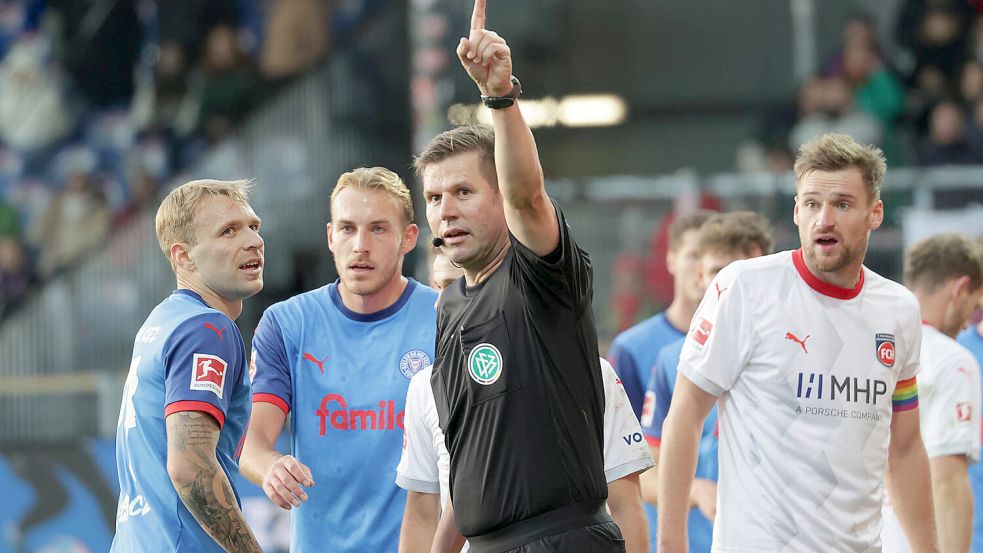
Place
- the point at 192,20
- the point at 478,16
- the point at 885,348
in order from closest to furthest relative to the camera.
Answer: the point at 478,16 < the point at 885,348 < the point at 192,20

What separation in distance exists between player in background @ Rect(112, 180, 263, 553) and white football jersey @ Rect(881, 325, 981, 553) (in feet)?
10.6

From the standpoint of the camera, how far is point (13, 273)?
13.9 metres

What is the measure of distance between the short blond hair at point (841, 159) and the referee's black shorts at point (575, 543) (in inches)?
70.3

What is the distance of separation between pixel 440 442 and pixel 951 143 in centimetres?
990

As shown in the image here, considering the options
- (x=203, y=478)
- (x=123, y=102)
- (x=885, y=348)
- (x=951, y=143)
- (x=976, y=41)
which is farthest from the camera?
(x=123, y=102)

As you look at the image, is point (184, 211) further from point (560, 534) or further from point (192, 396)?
point (560, 534)

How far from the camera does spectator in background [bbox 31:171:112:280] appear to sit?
1383cm

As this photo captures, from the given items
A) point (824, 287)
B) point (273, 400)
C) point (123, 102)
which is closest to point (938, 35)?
point (123, 102)

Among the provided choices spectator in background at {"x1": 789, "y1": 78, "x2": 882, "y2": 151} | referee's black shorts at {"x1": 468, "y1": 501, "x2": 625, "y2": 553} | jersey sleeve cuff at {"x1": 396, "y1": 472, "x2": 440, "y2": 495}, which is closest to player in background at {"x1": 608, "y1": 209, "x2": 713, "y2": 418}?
jersey sleeve cuff at {"x1": 396, "y1": 472, "x2": 440, "y2": 495}

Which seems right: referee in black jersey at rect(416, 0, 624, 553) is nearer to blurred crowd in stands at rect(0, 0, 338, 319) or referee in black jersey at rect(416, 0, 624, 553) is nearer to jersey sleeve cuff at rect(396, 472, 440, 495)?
jersey sleeve cuff at rect(396, 472, 440, 495)

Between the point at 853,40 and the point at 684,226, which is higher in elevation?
the point at 853,40

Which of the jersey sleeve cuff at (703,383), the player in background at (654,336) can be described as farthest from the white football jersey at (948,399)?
the jersey sleeve cuff at (703,383)

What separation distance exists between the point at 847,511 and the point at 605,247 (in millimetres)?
7575

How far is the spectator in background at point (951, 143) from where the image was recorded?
1316 centimetres
